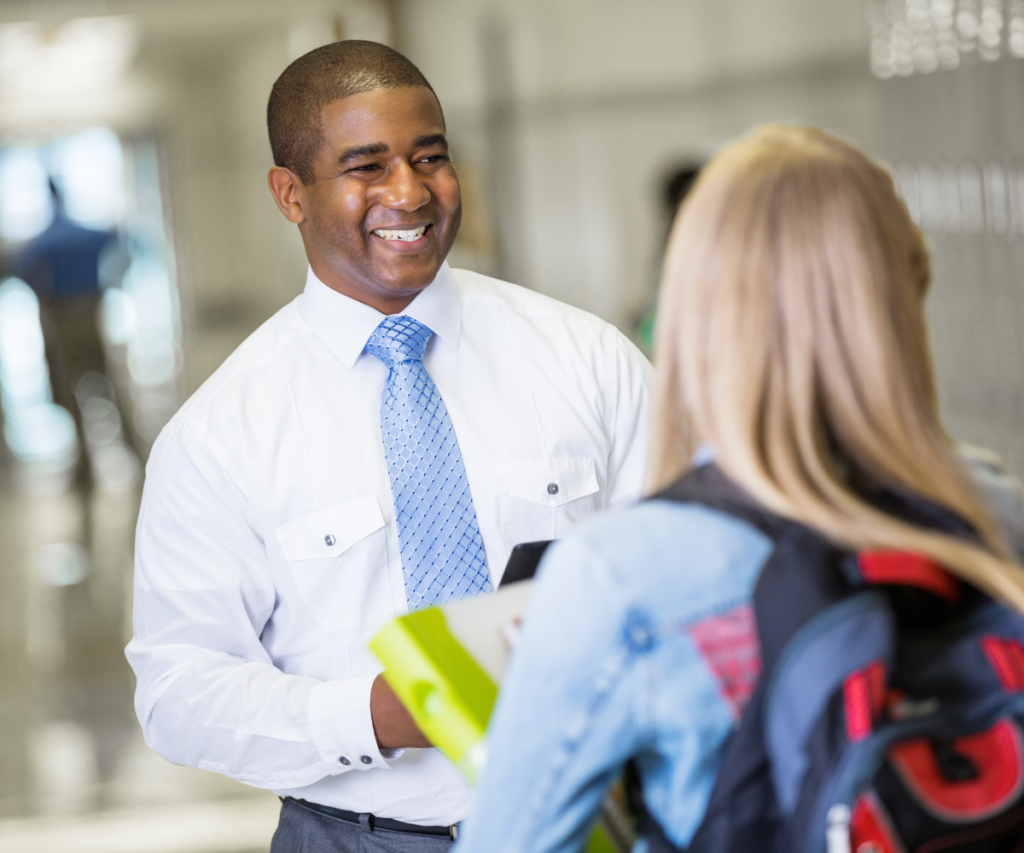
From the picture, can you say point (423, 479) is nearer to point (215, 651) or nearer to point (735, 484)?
point (215, 651)

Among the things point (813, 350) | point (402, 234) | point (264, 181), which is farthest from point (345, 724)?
point (264, 181)

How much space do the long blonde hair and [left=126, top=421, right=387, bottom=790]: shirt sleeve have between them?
61 cm

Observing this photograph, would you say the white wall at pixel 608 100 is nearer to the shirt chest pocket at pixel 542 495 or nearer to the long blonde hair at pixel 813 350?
the shirt chest pocket at pixel 542 495

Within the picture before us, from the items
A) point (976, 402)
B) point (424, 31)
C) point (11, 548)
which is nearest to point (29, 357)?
point (11, 548)

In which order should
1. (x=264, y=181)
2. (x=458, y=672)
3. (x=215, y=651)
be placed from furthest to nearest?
(x=264, y=181)
(x=215, y=651)
(x=458, y=672)

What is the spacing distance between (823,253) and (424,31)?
5961 mm

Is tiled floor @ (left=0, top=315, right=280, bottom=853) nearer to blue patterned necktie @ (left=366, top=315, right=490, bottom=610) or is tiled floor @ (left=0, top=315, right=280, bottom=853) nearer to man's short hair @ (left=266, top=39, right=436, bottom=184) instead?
blue patterned necktie @ (left=366, top=315, right=490, bottom=610)

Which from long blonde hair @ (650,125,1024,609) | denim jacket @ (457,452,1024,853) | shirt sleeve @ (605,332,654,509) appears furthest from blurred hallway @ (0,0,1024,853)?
denim jacket @ (457,452,1024,853)

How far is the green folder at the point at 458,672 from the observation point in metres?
0.93

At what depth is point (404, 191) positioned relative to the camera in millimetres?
1492

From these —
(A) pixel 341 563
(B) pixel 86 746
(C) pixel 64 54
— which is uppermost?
(C) pixel 64 54

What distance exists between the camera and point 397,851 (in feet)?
4.72

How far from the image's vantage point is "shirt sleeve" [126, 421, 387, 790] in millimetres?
1338

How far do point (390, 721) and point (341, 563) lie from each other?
0.22m
